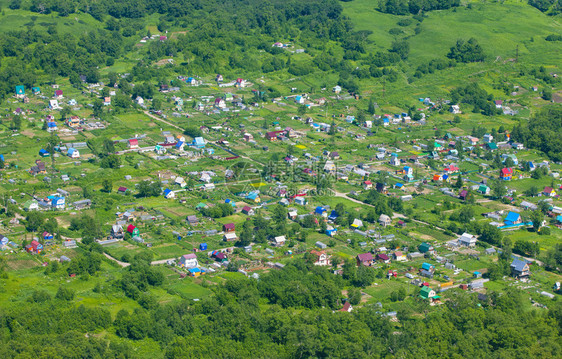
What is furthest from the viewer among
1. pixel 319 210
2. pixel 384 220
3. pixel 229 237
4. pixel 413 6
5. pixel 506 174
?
pixel 413 6

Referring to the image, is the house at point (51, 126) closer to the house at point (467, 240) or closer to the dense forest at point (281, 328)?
the dense forest at point (281, 328)

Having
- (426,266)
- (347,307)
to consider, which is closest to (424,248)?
(426,266)

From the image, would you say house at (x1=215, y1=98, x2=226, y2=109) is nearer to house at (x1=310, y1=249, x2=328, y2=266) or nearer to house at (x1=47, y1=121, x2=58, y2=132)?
house at (x1=47, y1=121, x2=58, y2=132)

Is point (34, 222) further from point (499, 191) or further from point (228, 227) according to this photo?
point (499, 191)

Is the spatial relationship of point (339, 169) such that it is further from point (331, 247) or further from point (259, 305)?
point (259, 305)

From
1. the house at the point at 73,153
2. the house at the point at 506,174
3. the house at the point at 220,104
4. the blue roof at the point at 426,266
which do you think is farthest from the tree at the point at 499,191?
the house at the point at 73,153

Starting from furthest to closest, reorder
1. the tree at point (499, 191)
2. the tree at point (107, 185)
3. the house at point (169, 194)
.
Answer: the tree at point (499, 191)
the tree at point (107, 185)
the house at point (169, 194)
